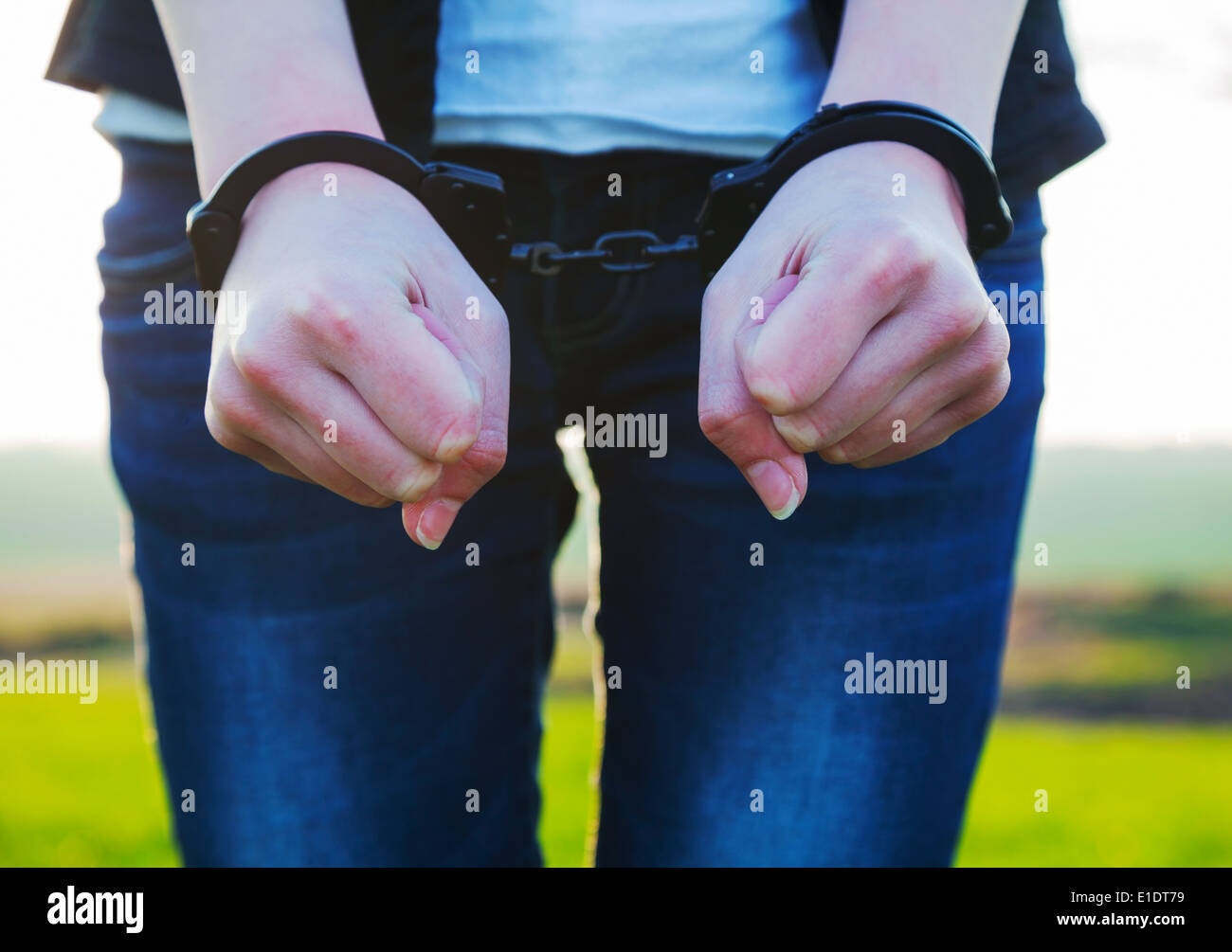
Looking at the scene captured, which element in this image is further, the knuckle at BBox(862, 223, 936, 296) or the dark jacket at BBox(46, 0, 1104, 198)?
the dark jacket at BBox(46, 0, 1104, 198)

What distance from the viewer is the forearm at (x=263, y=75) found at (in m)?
0.66

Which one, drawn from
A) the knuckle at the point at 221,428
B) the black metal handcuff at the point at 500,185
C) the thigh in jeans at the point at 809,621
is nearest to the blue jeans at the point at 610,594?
the thigh in jeans at the point at 809,621

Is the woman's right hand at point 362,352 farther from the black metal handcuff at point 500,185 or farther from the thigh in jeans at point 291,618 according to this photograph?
the thigh in jeans at point 291,618

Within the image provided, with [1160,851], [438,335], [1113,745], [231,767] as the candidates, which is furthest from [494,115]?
[1113,745]

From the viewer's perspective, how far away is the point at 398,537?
35.0 inches

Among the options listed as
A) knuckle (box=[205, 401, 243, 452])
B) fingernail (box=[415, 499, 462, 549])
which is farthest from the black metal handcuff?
fingernail (box=[415, 499, 462, 549])

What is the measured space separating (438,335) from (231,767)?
0.60m

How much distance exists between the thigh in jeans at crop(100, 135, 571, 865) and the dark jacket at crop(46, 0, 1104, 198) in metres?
0.08

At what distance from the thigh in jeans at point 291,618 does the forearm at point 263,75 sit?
0.57ft

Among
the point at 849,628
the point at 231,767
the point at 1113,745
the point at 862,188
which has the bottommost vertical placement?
Answer: the point at 1113,745

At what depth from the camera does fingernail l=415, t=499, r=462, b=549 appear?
0.62m

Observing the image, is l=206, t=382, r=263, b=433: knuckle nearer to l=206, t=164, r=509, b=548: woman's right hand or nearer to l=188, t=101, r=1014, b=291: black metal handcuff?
l=206, t=164, r=509, b=548: woman's right hand

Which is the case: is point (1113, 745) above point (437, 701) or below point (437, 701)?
below

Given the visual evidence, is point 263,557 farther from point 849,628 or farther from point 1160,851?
point 1160,851
